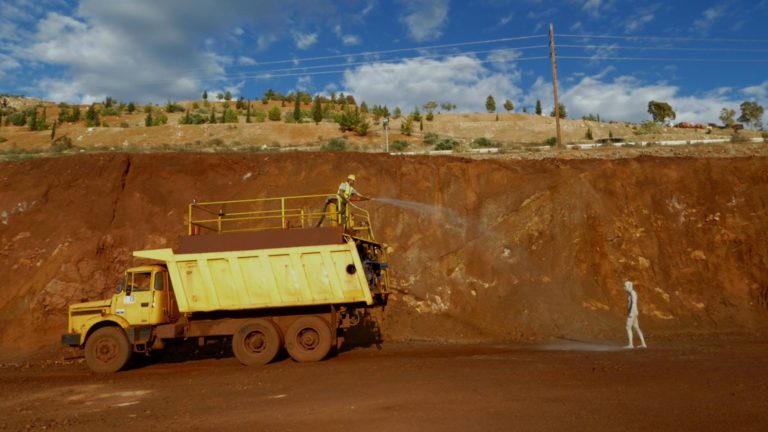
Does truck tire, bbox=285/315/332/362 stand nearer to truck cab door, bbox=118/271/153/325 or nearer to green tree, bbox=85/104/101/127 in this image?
truck cab door, bbox=118/271/153/325

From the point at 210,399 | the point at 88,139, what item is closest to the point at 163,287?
the point at 210,399

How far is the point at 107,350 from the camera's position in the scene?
1260cm

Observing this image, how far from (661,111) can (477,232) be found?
222 feet

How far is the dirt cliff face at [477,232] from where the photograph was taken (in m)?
16.8

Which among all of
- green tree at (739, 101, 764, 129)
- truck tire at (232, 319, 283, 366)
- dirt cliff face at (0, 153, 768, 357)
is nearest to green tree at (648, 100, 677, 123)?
green tree at (739, 101, 764, 129)

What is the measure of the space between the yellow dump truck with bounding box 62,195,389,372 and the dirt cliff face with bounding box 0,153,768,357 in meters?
4.65

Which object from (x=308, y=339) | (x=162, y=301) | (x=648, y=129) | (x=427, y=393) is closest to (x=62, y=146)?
(x=162, y=301)

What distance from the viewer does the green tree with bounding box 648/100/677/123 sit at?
241 ft

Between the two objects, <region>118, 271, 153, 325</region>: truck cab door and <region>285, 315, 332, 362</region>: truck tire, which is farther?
<region>118, 271, 153, 325</region>: truck cab door

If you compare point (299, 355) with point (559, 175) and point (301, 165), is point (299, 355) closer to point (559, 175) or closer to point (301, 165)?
point (301, 165)

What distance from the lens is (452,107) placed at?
7556 centimetres

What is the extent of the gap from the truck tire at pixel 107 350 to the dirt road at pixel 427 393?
30cm

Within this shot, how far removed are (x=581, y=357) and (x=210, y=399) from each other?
25.2 feet

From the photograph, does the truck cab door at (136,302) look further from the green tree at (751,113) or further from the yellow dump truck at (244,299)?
the green tree at (751,113)
